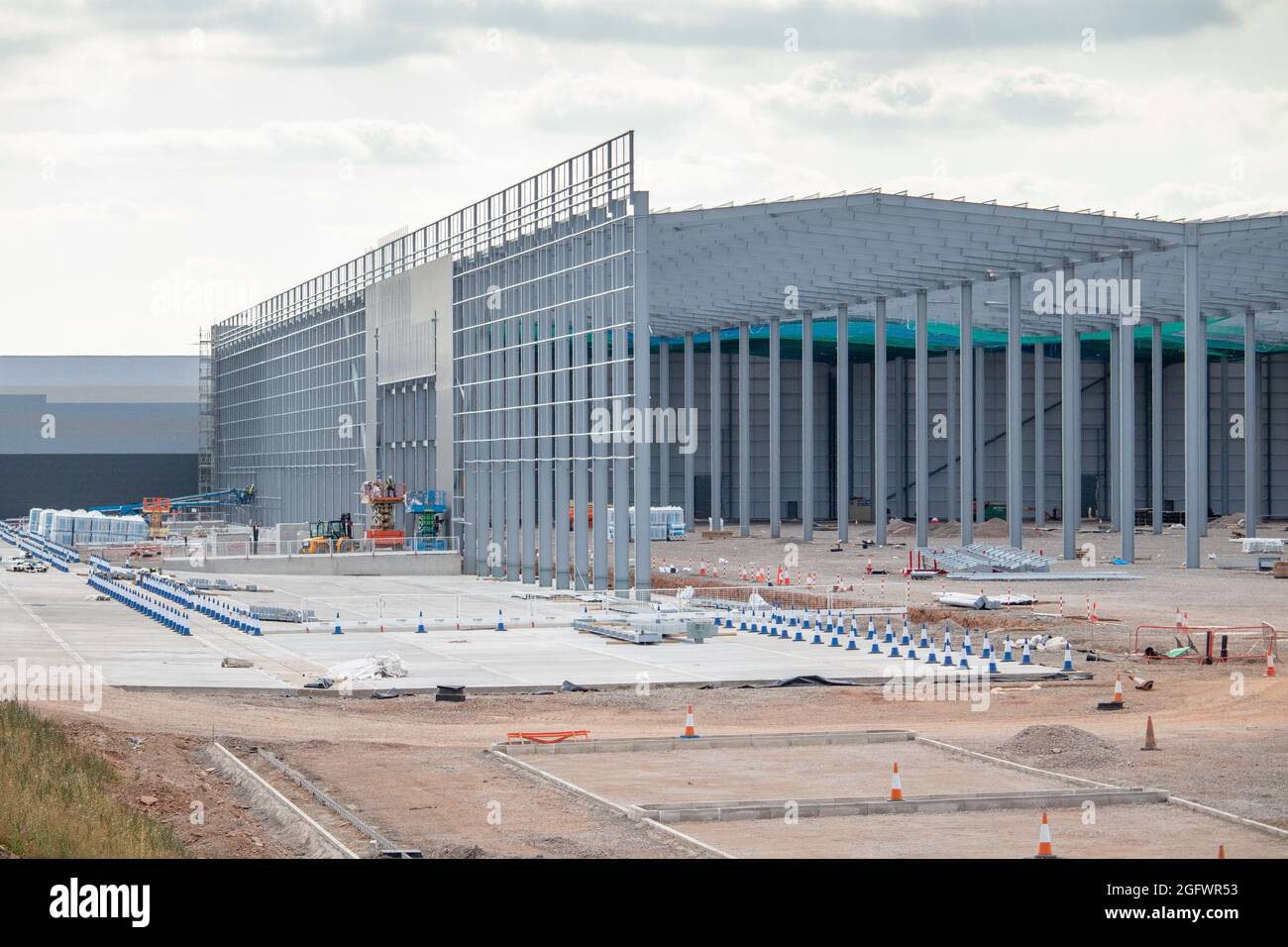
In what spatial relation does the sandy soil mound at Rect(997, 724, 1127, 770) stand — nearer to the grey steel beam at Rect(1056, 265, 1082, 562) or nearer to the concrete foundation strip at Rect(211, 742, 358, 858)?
the concrete foundation strip at Rect(211, 742, 358, 858)

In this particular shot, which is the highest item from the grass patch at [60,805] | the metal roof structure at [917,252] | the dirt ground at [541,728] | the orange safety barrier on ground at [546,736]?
the metal roof structure at [917,252]

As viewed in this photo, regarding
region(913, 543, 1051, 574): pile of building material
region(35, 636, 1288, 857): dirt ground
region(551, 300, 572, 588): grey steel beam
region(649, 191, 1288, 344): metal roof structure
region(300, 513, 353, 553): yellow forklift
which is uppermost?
region(649, 191, 1288, 344): metal roof structure

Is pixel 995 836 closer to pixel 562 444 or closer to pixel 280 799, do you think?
pixel 280 799

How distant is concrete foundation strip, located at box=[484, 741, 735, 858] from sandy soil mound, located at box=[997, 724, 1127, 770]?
18.8ft

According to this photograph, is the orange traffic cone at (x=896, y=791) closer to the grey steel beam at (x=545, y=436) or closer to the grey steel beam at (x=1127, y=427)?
the grey steel beam at (x=545, y=436)

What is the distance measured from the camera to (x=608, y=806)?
1795cm

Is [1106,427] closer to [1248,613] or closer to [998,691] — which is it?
[1248,613]

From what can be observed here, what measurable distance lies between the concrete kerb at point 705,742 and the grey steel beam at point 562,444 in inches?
1236

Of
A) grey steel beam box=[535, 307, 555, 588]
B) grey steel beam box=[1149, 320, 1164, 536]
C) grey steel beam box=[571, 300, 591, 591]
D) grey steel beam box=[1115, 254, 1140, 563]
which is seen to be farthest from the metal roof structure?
grey steel beam box=[1149, 320, 1164, 536]

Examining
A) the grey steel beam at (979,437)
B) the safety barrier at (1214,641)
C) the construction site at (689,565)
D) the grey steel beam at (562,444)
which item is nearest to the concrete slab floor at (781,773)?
the construction site at (689,565)

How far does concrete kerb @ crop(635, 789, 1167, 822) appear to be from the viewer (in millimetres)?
17234

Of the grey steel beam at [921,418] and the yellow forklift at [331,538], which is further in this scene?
the yellow forklift at [331,538]

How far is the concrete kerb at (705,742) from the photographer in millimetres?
21984
